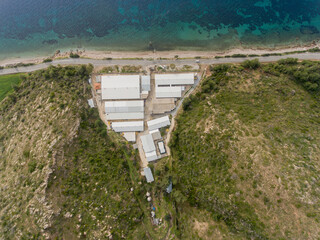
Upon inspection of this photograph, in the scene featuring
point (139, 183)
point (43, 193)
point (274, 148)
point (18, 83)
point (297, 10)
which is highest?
point (297, 10)

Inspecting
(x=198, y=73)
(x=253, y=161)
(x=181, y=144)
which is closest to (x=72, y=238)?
(x=181, y=144)

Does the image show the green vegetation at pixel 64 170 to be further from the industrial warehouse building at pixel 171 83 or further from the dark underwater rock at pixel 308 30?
the dark underwater rock at pixel 308 30

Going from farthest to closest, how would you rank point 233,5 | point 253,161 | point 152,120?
point 233,5 → point 152,120 → point 253,161

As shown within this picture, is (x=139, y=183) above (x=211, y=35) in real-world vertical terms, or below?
below

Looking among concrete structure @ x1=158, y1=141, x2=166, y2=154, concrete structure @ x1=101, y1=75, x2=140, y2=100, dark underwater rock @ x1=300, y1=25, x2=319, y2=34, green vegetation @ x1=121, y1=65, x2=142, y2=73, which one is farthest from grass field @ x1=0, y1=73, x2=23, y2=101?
dark underwater rock @ x1=300, y1=25, x2=319, y2=34

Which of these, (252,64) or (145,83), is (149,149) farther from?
(252,64)

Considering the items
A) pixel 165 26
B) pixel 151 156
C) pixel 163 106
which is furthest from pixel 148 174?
pixel 165 26

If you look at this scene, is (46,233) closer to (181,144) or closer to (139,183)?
(139,183)
